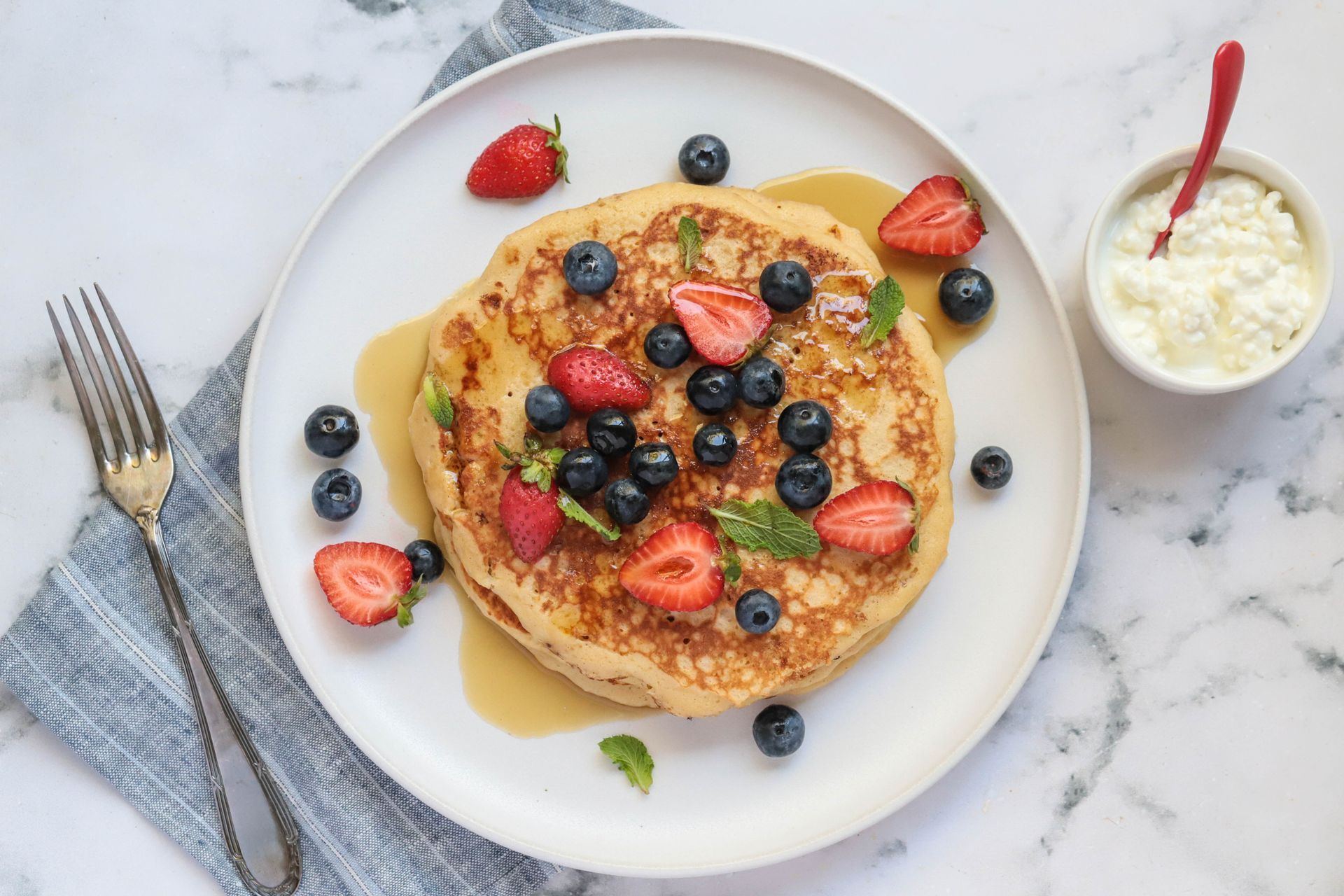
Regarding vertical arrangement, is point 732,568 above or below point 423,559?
below

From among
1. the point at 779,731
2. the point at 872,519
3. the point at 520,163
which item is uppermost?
the point at 520,163

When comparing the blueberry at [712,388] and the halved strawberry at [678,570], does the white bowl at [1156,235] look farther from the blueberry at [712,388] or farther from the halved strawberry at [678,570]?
the halved strawberry at [678,570]

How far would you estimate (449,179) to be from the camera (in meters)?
2.20

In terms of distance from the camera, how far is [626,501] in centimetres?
191

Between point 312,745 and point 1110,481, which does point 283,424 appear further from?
point 1110,481

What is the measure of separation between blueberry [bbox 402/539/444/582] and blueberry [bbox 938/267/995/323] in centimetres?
122

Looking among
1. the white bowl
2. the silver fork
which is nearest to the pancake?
the white bowl

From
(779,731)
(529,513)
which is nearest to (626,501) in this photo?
(529,513)

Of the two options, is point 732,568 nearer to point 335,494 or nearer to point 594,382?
point 594,382

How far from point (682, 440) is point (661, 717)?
2.07ft

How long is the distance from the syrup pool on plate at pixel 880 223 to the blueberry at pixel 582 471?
2.45ft

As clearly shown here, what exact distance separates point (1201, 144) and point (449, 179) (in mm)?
1570

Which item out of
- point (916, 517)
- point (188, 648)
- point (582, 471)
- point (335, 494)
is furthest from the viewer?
point (188, 648)

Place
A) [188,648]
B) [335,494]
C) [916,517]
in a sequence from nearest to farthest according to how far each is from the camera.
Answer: [916,517], [335,494], [188,648]
